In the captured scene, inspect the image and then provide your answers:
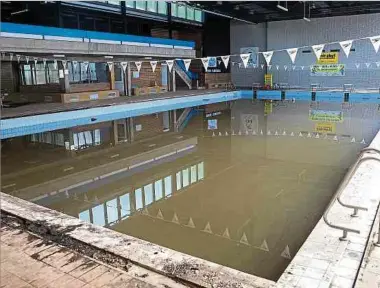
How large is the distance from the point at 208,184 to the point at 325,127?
204 inches

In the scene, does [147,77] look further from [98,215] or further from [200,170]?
[98,215]

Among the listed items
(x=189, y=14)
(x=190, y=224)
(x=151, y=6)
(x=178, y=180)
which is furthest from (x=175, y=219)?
(x=189, y=14)

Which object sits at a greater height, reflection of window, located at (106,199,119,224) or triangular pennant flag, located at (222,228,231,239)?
triangular pennant flag, located at (222,228,231,239)

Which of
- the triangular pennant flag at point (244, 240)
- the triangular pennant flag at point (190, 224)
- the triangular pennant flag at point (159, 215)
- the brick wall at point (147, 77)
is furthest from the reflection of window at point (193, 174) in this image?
the brick wall at point (147, 77)

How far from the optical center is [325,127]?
8.91 meters

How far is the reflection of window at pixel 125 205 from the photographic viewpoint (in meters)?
4.01

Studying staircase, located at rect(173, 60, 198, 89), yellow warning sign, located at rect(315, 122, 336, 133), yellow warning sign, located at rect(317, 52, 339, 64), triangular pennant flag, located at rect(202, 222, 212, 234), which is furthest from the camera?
staircase, located at rect(173, 60, 198, 89)

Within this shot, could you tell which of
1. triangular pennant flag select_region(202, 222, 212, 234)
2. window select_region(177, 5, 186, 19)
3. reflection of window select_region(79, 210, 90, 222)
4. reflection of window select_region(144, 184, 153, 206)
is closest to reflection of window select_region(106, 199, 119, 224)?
reflection of window select_region(79, 210, 90, 222)

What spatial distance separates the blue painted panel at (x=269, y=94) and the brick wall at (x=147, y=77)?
5123 mm

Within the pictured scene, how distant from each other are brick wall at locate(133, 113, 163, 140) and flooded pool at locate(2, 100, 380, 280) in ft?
0.67

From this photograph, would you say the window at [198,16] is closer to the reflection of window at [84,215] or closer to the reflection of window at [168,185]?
the reflection of window at [168,185]

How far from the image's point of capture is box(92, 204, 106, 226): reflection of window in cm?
376

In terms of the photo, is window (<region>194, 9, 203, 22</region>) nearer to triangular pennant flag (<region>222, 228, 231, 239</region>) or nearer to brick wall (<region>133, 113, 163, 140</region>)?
brick wall (<region>133, 113, 163, 140</region>)

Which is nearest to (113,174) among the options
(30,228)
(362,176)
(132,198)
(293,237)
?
(132,198)
